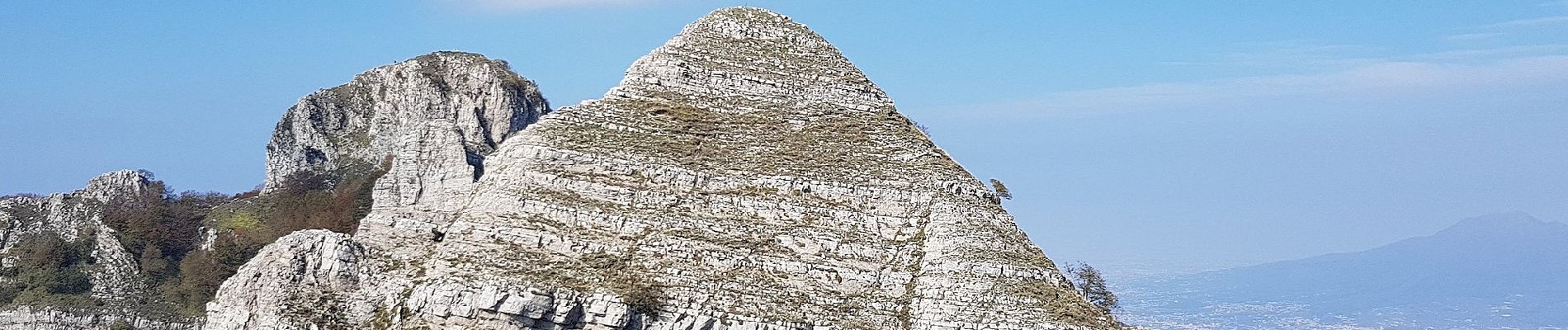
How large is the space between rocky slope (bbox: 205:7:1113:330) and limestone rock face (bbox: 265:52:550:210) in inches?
1885

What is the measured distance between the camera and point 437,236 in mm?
44969

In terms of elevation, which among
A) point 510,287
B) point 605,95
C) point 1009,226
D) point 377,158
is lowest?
point 510,287

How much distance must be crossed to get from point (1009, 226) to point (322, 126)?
2563 inches

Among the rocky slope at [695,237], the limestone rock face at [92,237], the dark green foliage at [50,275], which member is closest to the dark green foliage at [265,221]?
the limestone rock face at [92,237]

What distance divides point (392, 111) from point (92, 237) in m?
20.6

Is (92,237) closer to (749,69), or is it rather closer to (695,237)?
(749,69)

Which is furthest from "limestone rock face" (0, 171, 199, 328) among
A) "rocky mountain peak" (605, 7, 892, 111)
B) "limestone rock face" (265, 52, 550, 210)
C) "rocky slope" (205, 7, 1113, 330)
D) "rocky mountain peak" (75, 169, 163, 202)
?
"rocky mountain peak" (605, 7, 892, 111)

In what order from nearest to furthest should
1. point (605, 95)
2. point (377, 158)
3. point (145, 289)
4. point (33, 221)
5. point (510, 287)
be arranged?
point (510, 287) → point (605, 95) → point (145, 289) → point (33, 221) → point (377, 158)

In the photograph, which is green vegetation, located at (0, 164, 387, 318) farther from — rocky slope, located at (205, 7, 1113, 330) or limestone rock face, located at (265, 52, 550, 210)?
rocky slope, located at (205, 7, 1113, 330)

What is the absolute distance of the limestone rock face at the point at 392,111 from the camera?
9794cm

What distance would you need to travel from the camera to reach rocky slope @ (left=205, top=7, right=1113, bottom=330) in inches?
1665

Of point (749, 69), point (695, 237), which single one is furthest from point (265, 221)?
point (695, 237)

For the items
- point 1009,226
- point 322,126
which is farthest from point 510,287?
point 322,126

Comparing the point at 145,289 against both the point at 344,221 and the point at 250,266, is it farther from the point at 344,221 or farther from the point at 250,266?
the point at 250,266
